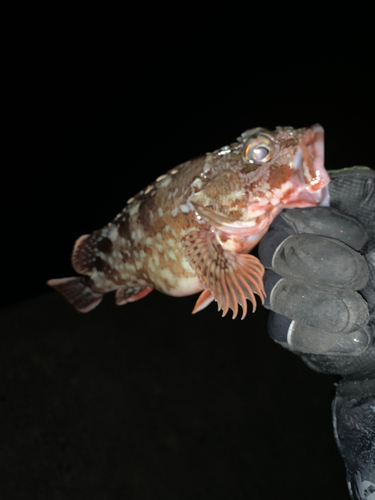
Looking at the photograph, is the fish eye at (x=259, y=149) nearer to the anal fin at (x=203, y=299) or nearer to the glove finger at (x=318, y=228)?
the glove finger at (x=318, y=228)

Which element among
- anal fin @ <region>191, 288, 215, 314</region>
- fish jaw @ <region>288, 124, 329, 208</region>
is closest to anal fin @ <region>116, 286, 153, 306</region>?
anal fin @ <region>191, 288, 215, 314</region>

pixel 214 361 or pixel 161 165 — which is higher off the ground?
pixel 161 165

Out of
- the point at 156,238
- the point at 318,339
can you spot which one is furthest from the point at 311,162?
the point at 156,238

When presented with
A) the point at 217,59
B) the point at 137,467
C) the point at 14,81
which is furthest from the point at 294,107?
the point at 137,467

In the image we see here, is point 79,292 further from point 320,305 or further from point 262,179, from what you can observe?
point 320,305

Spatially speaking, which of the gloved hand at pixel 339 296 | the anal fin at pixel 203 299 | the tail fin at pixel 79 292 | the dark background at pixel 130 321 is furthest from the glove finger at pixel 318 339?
the dark background at pixel 130 321

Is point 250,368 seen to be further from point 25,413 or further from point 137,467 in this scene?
point 25,413
